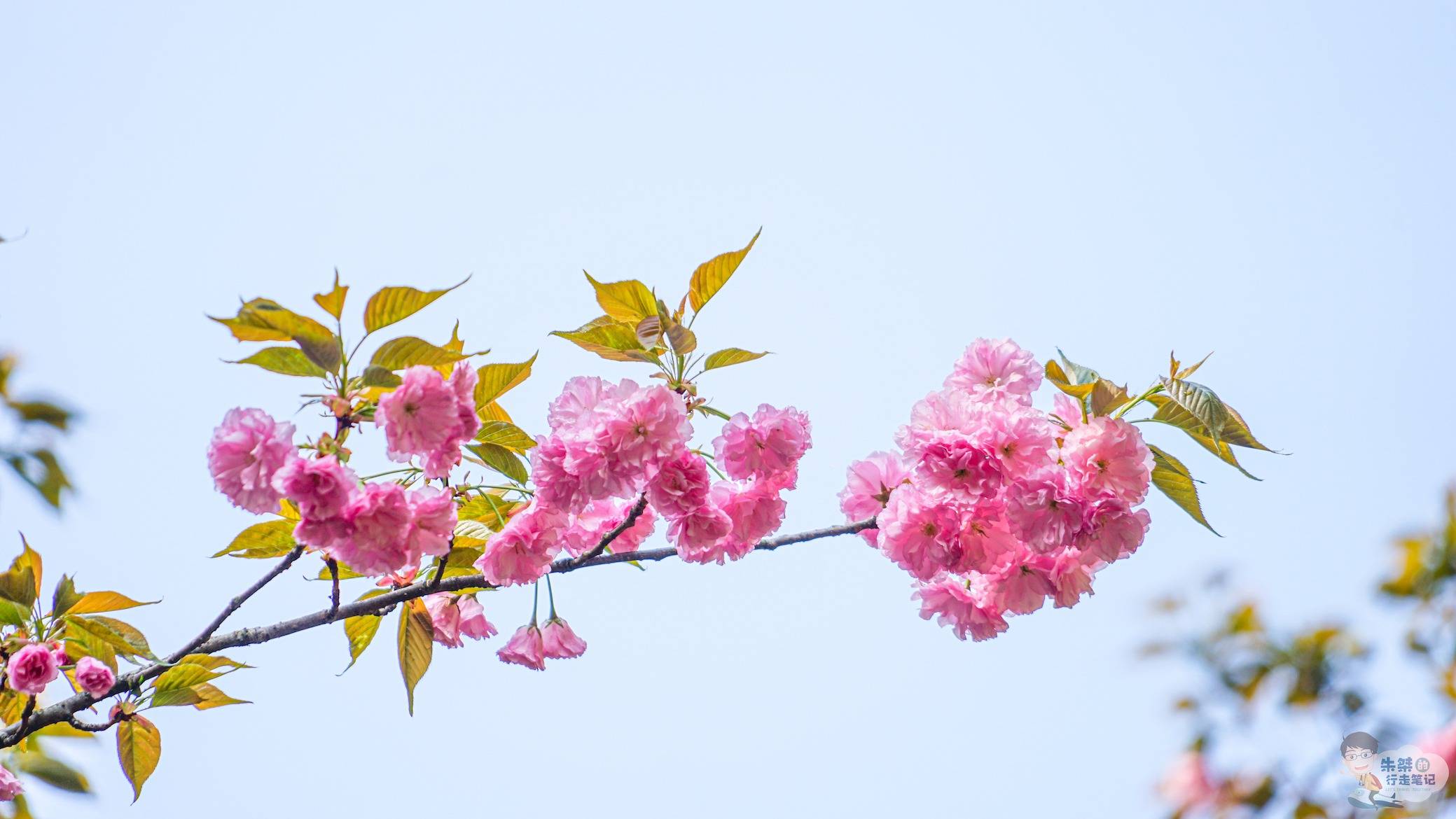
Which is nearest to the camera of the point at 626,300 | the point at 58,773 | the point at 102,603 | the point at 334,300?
the point at 334,300

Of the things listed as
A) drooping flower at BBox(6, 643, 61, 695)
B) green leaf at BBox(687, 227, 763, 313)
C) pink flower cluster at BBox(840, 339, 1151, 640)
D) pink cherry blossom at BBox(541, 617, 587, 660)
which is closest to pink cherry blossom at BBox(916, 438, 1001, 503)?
pink flower cluster at BBox(840, 339, 1151, 640)

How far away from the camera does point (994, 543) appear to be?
6.01ft

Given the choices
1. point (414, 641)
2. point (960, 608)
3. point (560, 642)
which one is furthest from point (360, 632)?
point (960, 608)

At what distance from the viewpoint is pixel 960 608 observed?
195 cm

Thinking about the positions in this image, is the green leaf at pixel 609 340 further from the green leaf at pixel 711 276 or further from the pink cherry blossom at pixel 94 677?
the pink cherry blossom at pixel 94 677

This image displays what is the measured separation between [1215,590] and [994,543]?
36 centimetres

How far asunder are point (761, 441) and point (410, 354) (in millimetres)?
566

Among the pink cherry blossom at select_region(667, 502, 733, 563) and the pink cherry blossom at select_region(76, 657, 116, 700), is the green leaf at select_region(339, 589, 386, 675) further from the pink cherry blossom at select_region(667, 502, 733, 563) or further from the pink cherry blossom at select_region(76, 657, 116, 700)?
the pink cherry blossom at select_region(667, 502, 733, 563)

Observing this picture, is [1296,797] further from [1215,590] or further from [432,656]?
[432,656]

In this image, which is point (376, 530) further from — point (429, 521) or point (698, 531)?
point (698, 531)

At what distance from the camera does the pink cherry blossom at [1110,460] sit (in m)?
1.66

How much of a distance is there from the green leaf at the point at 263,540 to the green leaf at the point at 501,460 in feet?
1.01

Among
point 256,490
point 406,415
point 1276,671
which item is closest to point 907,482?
point 1276,671

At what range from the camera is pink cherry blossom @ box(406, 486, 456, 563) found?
1.54 meters
